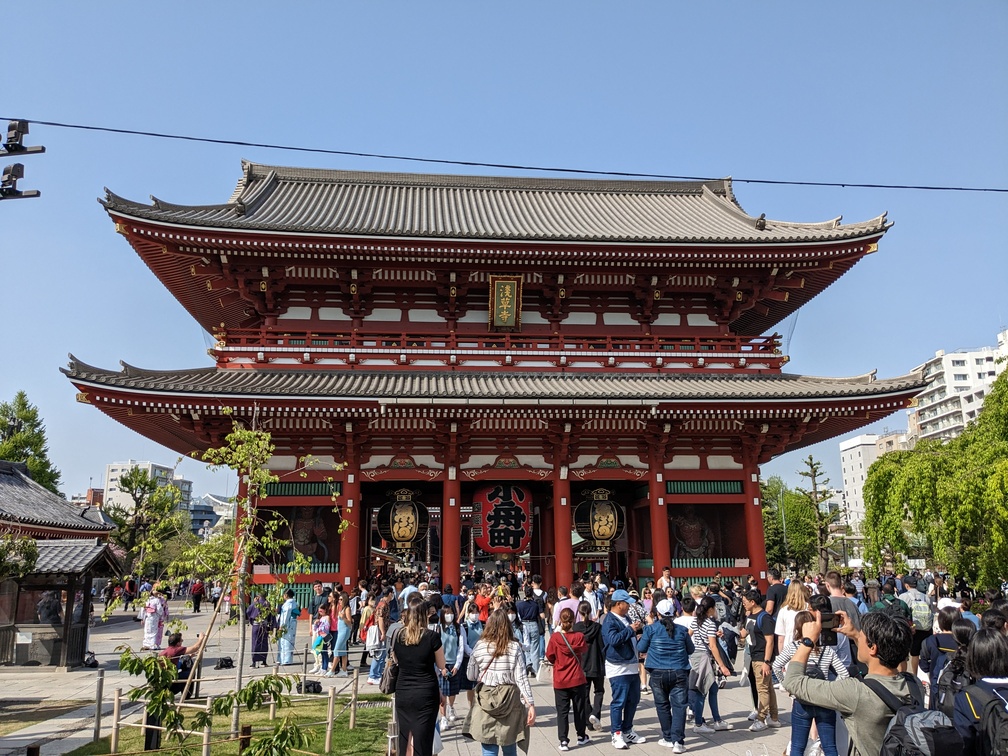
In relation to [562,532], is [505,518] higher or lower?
higher

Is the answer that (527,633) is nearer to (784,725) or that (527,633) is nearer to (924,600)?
(784,725)

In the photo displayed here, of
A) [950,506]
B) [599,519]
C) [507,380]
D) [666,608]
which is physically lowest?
[666,608]

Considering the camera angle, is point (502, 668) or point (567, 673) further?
point (567, 673)

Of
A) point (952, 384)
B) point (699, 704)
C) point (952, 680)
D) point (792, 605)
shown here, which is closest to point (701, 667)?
point (699, 704)

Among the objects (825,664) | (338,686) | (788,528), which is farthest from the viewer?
(788,528)

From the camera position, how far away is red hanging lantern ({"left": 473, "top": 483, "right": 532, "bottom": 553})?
1942 cm

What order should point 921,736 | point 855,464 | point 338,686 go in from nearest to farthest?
point 921,736, point 338,686, point 855,464

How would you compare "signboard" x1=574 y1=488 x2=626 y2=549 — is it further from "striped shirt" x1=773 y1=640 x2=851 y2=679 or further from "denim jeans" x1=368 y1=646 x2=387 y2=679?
"striped shirt" x1=773 y1=640 x2=851 y2=679

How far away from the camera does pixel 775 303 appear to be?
76.3 ft

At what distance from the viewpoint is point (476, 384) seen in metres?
18.6

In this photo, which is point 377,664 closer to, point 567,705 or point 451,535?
point 567,705

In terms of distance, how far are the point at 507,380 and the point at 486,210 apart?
30.0ft

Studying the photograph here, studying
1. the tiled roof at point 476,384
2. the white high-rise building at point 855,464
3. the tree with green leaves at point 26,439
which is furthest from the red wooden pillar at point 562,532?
the white high-rise building at point 855,464

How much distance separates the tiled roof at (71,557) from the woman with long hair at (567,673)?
11.9m
